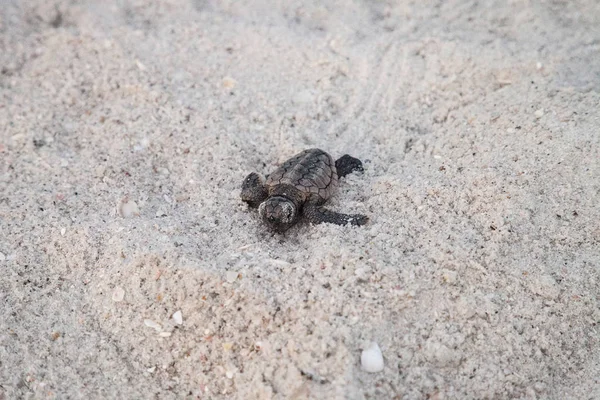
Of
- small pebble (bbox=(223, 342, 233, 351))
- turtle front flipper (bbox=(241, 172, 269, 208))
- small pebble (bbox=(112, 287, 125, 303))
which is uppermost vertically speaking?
turtle front flipper (bbox=(241, 172, 269, 208))

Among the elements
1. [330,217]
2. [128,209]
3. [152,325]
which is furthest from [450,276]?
[128,209]

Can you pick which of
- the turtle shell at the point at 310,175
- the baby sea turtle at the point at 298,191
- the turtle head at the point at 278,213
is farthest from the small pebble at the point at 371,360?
the turtle shell at the point at 310,175

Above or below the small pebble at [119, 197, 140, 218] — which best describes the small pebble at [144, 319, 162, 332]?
below

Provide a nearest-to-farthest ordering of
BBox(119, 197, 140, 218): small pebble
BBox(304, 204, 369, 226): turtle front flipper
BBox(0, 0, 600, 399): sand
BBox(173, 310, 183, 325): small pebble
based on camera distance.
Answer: BBox(0, 0, 600, 399): sand, BBox(173, 310, 183, 325): small pebble, BBox(304, 204, 369, 226): turtle front flipper, BBox(119, 197, 140, 218): small pebble

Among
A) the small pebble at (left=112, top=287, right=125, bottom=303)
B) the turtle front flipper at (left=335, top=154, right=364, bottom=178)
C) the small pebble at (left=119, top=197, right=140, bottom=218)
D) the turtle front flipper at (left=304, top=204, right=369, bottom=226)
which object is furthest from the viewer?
the turtle front flipper at (left=335, top=154, right=364, bottom=178)

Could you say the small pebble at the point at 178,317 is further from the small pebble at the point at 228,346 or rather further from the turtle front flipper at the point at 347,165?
the turtle front flipper at the point at 347,165

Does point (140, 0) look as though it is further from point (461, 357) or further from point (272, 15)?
point (461, 357)

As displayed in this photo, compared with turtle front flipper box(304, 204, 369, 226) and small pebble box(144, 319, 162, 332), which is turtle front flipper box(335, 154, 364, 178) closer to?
turtle front flipper box(304, 204, 369, 226)

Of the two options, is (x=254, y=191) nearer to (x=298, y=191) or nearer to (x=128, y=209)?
(x=298, y=191)

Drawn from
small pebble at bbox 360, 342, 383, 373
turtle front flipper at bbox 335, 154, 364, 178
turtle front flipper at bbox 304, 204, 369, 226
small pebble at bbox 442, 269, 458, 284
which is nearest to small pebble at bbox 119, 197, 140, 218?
turtle front flipper at bbox 304, 204, 369, 226
